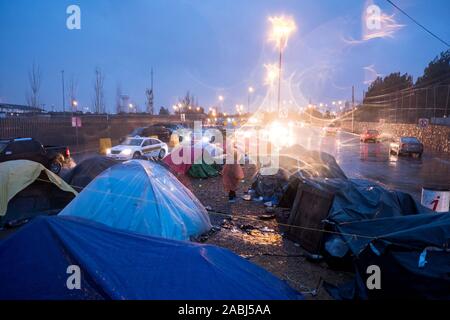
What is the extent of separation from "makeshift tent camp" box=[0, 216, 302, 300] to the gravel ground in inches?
83.2

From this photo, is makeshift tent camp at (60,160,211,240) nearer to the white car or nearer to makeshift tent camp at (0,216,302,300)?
makeshift tent camp at (0,216,302,300)

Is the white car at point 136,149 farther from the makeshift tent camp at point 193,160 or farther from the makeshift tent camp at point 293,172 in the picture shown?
the makeshift tent camp at point 293,172

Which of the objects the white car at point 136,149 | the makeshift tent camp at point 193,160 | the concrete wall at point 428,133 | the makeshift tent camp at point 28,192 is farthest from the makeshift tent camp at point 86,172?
the concrete wall at point 428,133

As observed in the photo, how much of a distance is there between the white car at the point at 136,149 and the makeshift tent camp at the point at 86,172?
27.3 ft

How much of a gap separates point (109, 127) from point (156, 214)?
109 ft

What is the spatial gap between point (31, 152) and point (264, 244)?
13279 millimetres

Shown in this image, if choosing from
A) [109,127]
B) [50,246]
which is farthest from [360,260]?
[109,127]

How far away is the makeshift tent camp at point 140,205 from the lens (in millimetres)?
6953

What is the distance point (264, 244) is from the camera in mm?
7652

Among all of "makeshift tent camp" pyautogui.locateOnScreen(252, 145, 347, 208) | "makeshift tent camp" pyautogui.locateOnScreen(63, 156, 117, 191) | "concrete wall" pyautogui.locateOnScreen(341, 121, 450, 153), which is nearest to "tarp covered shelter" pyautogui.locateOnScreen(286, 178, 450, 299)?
"makeshift tent camp" pyautogui.locateOnScreen(252, 145, 347, 208)

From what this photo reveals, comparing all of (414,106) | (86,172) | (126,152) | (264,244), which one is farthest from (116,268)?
(414,106)

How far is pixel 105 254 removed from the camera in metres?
3.75

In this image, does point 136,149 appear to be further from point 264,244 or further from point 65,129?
point 264,244

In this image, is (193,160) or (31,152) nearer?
(193,160)
